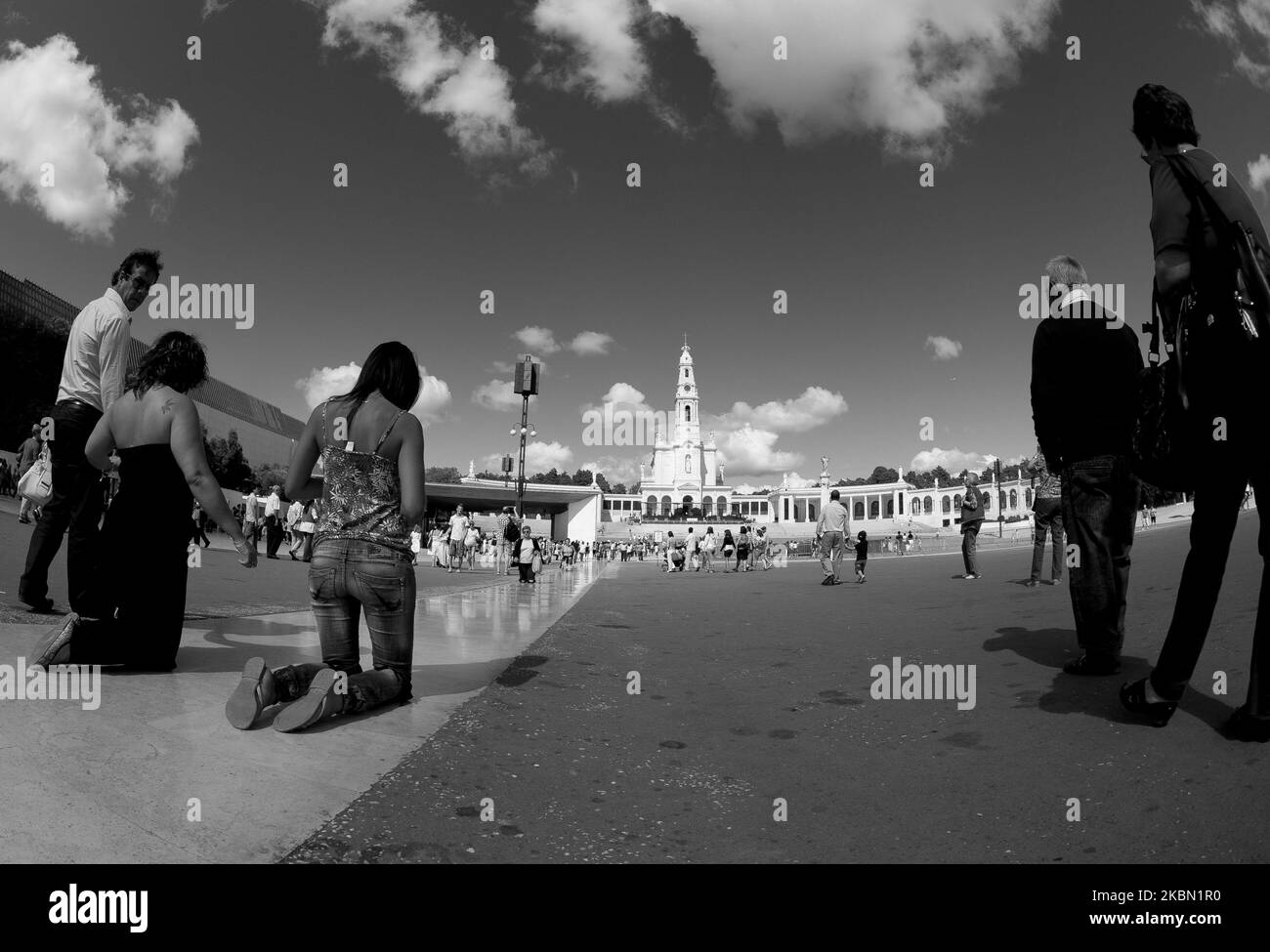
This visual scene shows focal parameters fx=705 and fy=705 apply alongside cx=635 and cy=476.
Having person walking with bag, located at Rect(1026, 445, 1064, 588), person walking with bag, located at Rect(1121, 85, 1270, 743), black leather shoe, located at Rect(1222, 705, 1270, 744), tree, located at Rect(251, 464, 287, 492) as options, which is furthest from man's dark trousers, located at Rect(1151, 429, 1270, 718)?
tree, located at Rect(251, 464, 287, 492)

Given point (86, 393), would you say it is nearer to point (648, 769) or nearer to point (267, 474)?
A: point (648, 769)

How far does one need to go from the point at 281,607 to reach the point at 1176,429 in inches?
292

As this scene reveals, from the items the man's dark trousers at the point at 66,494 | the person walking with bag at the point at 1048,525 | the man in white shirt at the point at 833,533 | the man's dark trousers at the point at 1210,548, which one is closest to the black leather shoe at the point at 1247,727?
the man's dark trousers at the point at 1210,548

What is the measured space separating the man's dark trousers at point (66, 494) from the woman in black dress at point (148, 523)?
2.51ft

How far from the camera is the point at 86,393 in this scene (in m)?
4.69

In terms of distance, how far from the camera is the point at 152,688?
3113mm

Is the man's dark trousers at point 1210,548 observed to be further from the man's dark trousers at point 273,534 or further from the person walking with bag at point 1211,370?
the man's dark trousers at point 273,534

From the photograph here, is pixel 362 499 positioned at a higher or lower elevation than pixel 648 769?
higher

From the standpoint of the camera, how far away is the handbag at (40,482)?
4.85 meters

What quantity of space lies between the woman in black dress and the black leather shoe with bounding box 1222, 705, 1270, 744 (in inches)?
162

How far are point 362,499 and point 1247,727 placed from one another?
356cm

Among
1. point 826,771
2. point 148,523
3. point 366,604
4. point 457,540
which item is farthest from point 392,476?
point 457,540

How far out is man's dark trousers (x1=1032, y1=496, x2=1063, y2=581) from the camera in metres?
9.43
